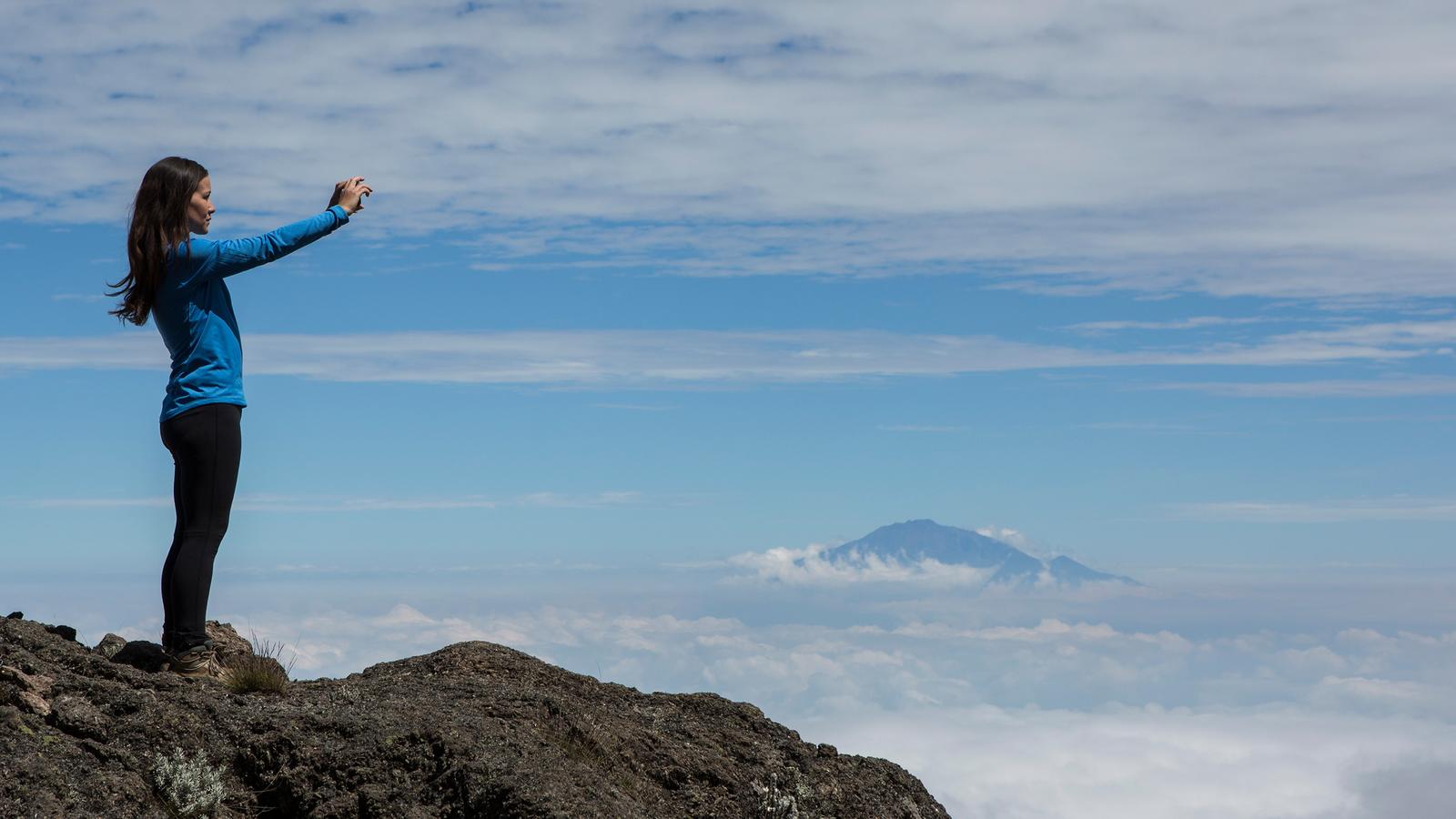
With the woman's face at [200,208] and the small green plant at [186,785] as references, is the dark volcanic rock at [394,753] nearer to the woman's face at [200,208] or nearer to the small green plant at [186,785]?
the small green plant at [186,785]

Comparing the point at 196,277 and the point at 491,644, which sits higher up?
the point at 196,277

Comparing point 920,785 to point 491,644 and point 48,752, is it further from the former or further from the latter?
point 48,752

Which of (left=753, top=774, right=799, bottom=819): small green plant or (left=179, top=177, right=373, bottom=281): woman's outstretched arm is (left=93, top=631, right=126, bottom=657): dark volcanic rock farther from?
(left=753, top=774, right=799, bottom=819): small green plant

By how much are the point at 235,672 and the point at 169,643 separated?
1.82 feet

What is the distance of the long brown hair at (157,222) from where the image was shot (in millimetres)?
9250

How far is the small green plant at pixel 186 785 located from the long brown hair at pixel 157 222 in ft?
10.8

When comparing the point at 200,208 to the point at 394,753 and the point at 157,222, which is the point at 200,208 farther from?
the point at 394,753

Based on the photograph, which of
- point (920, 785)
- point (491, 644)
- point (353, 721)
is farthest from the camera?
point (491, 644)

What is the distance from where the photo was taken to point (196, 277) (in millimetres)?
9242

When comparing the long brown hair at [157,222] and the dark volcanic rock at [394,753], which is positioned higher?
the long brown hair at [157,222]

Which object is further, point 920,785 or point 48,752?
point 920,785

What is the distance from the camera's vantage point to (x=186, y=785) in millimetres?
7668

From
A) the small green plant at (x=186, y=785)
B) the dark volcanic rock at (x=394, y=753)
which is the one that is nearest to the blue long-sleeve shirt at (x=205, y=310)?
the dark volcanic rock at (x=394, y=753)

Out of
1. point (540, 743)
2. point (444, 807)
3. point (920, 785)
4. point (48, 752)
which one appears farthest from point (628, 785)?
point (48, 752)
